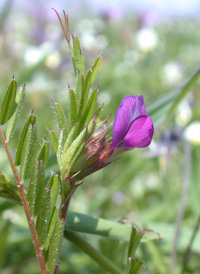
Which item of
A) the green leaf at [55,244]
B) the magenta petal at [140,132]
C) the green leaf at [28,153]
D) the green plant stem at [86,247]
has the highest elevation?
the magenta petal at [140,132]

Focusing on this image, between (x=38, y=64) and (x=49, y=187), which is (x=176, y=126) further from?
(x=49, y=187)

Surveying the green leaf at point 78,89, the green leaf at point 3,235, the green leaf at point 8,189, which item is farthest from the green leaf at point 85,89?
the green leaf at point 3,235

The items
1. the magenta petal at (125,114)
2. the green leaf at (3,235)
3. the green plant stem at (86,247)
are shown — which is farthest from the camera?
the green leaf at (3,235)

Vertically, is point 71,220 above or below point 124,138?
below

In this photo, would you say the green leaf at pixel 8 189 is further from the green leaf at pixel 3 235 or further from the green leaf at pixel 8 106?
the green leaf at pixel 3 235

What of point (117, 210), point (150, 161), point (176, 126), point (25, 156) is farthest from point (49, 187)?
point (117, 210)

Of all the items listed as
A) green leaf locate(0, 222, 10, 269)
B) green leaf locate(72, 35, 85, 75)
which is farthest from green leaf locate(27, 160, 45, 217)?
green leaf locate(0, 222, 10, 269)
